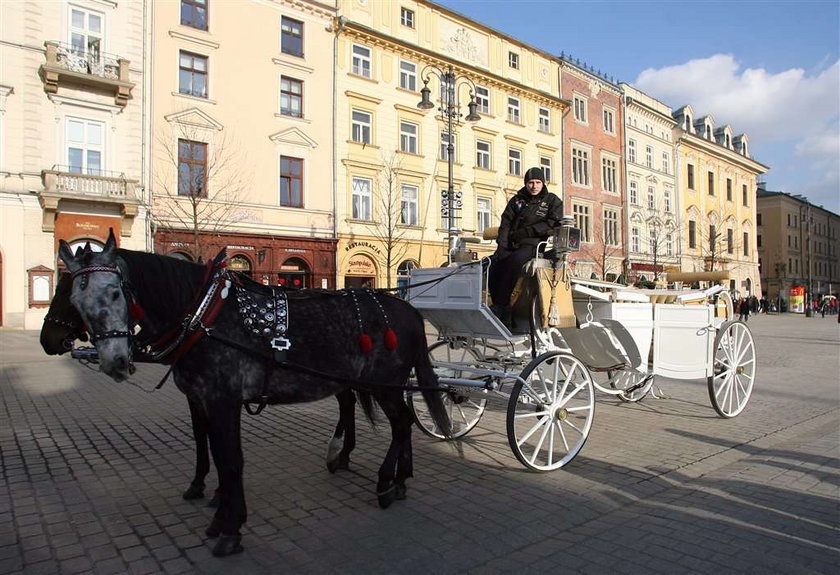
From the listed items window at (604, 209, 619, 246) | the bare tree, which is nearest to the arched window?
the bare tree

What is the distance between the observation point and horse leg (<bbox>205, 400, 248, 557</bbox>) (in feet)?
11.6

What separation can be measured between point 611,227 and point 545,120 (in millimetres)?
10175

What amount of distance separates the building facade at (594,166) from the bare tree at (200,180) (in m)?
22.2

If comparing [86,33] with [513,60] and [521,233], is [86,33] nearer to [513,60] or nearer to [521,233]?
[521,233]

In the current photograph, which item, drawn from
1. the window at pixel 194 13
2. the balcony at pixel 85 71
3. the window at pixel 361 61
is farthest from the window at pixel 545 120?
the balcony at pixel 85 71

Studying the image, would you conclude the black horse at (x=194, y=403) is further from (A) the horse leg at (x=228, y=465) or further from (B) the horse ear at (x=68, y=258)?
(A) the horse leg at (x=228, y=465)

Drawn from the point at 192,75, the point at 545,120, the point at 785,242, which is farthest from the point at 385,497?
the point at 785,242

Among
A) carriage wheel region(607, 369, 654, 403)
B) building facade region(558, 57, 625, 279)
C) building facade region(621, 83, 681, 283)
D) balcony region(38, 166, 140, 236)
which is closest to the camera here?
carriage wheel region(607, 369, 654, 403)

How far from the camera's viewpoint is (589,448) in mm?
5871

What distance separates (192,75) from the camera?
23234 mm

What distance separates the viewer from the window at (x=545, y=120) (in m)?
36.2

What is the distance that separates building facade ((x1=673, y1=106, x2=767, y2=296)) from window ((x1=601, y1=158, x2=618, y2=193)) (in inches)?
382

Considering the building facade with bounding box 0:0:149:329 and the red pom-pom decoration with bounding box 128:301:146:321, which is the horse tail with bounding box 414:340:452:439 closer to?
the red pom-pom decoration with bounding box 128:301:146:321

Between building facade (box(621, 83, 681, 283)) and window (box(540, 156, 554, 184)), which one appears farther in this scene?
building facade (box(621, 83, 681, 283))
